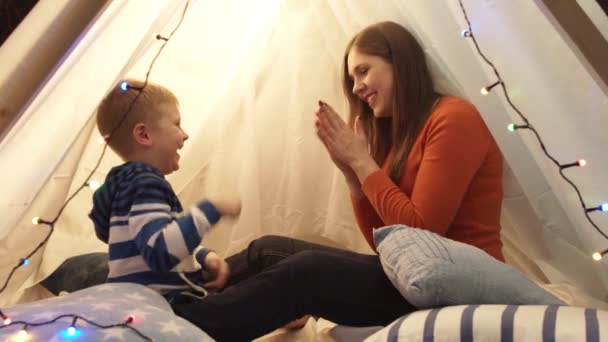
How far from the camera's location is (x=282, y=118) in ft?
5.34

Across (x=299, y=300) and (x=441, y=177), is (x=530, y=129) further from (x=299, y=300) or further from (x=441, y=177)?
(x=299, y=300)

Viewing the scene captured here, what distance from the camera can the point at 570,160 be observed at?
1058mm

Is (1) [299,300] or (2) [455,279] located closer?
(2) [455,279]

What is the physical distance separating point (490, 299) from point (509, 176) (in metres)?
0.49

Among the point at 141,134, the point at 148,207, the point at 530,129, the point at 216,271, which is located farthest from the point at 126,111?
the point at 530,129

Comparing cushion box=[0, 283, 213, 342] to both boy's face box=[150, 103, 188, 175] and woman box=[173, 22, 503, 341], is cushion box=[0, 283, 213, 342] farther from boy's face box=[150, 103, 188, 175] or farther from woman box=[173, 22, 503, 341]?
boy's face box=[150, 103, 188, 175]

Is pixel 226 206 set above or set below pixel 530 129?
above

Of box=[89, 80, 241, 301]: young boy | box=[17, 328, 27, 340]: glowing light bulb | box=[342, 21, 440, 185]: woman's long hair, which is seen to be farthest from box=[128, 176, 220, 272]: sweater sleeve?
box=[342, 21, 440, 185]: woman's long hair

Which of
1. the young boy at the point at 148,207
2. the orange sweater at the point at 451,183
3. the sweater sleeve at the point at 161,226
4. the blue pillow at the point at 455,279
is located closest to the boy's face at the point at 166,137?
the young boy at the point at 148,207

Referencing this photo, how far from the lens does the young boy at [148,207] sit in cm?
97

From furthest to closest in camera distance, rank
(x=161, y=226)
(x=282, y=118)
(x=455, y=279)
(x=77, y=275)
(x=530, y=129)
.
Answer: (x=282, y=118), (x=77, y=275), (x=530, y=129), (x=161, y=226), (x=455, y=279)

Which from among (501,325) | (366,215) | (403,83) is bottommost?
(501,325)

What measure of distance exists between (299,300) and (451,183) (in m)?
0.35

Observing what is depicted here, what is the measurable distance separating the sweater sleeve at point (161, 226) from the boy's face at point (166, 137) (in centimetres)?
11
